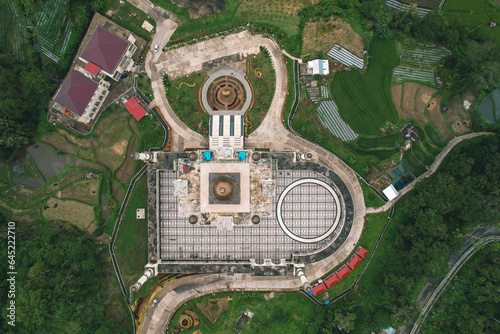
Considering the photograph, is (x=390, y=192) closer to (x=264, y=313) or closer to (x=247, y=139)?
(x=247, y=139)

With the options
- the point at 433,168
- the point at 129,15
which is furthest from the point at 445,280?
the point at 129,15

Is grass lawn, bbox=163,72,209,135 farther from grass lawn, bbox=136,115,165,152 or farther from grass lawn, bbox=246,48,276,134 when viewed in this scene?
grass lawn, bbox=246,48,276,134

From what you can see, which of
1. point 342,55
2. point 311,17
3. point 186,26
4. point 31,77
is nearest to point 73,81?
point 31,77

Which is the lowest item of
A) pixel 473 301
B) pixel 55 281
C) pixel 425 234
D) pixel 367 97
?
pixel 473 301

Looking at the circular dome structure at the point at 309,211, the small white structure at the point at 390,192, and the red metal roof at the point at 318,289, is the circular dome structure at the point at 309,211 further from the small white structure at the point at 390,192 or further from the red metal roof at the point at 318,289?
the small white structure at the point at 390,192

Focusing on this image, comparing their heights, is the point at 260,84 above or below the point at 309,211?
above

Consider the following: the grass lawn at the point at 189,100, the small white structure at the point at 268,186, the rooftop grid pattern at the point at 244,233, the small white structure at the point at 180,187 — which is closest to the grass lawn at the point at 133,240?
the rooftop grid pattern at the point at 244,233
